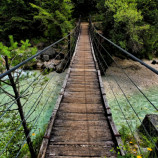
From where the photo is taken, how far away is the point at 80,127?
2064mm

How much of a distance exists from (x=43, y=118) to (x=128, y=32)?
23.7 ft

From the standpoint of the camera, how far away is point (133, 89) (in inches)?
301

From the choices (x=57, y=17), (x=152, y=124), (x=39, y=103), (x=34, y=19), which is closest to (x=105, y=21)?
(x=57, y=17)

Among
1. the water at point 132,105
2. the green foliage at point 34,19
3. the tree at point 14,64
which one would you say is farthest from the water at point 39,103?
the green foliage at point 34,19

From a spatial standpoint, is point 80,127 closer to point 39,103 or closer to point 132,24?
point 39,103

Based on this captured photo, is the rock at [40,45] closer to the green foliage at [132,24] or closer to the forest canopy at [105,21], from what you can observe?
the forest canopy at [105,21]

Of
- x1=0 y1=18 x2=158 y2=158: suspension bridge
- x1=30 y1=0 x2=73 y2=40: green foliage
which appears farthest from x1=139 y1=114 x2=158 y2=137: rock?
x1=30 y1=0 x2=73 y2=40: green foliage

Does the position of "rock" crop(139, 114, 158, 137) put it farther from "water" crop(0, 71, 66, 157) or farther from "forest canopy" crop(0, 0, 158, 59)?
"forest canopy" crop(0, 0, 158, 59)

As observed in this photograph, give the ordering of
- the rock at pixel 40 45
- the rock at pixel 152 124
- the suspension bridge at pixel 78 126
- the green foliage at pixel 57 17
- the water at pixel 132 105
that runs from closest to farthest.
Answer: the suspension bridge at pixel 78 126 < the rock at pixel 152 124 < the water at pixel 132 105 < the green foliage at pixel 57 17 < the rock at pixel 40 45

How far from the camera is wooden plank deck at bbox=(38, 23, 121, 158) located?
168cm

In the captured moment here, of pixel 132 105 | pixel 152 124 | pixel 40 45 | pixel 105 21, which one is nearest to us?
pixel 152 124

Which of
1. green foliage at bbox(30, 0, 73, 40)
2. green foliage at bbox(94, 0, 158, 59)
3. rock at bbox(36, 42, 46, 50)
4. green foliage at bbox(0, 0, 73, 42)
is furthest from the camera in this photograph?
rock at bbox(36, 42, 46, 50)

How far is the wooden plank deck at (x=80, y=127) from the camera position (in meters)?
1.68

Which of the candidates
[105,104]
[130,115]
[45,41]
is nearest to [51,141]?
[105,104]
